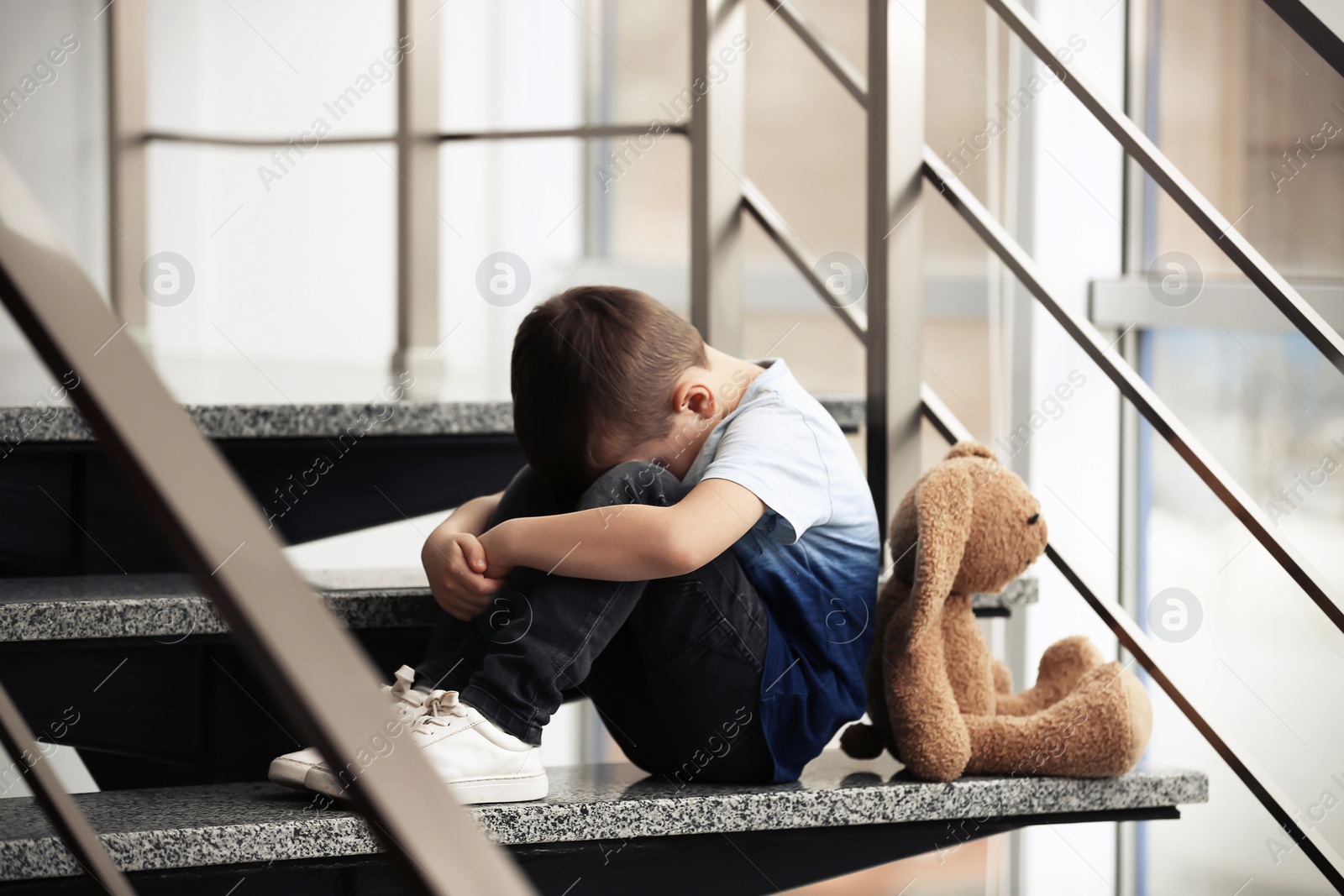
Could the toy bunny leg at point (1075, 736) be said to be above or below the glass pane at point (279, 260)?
below

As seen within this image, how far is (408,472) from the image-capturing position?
1.32 meters

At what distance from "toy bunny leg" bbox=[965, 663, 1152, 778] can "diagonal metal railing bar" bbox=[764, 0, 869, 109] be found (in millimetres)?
785

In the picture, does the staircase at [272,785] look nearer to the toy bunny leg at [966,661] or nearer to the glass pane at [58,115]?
the toy bunny leg at [966,661]

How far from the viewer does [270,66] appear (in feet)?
9.48

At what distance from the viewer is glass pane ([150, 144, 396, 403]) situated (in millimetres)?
2832

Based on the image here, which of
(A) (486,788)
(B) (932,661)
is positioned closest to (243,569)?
(A) (486,788)

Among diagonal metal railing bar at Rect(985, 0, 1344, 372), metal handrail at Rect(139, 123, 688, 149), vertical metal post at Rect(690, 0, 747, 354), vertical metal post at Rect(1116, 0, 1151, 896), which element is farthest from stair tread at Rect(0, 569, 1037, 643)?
vertical metal post at Rect(1116, 0, 1151, 896)

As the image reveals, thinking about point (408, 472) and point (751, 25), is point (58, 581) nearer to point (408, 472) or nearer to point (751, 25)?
point (408, 472)

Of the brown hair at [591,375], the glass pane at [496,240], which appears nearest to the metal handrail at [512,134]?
the brown hair at [591,375]

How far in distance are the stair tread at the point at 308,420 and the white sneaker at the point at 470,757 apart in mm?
390

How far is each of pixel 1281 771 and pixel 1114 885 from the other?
1.66 feet

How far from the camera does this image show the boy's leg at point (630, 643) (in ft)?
3.15

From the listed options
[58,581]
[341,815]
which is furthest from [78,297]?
[58,581]

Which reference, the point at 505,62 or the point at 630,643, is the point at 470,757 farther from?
the point at 505,62
